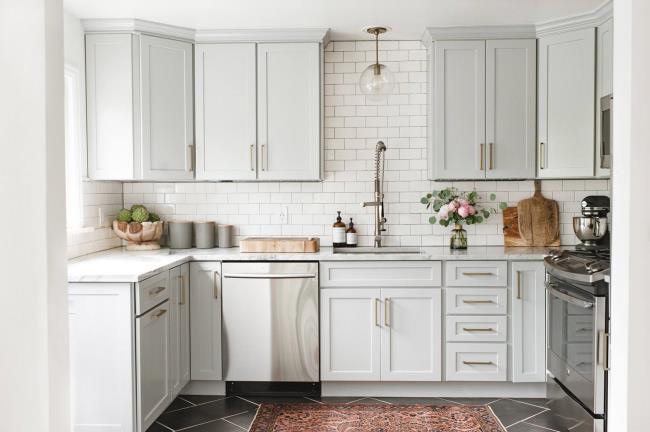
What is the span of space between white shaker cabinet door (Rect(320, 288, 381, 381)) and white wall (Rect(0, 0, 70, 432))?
7.95 ft

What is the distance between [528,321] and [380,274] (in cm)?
99

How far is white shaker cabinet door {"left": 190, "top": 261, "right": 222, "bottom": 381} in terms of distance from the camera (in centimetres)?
400

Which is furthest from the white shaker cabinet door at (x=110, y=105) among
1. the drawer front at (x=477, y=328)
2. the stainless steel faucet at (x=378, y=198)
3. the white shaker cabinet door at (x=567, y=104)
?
the white shaker cabinet door at (x=567, y=104)

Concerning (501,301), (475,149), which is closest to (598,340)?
(501,301)

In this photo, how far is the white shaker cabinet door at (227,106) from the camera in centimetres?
421

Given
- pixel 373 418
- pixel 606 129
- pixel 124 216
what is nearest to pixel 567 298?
pixel 606 129

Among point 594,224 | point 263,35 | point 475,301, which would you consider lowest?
point 475,301

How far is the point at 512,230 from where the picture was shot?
4484 mm

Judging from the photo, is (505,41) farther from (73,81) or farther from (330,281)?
(73,81)

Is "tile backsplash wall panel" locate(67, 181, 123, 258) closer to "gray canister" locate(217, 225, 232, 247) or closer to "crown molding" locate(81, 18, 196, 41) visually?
"gray canister" locate(217, 225, 232, 247)

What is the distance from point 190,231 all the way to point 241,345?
3.14ft

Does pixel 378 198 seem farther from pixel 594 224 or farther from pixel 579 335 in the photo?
pixel 579 335

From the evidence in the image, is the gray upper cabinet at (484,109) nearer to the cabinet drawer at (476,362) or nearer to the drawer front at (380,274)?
the drawer front at (380,274)

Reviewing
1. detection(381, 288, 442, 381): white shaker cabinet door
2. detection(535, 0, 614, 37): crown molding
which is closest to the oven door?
detection(381, 288, 442, 381): white shaker cabinet door
